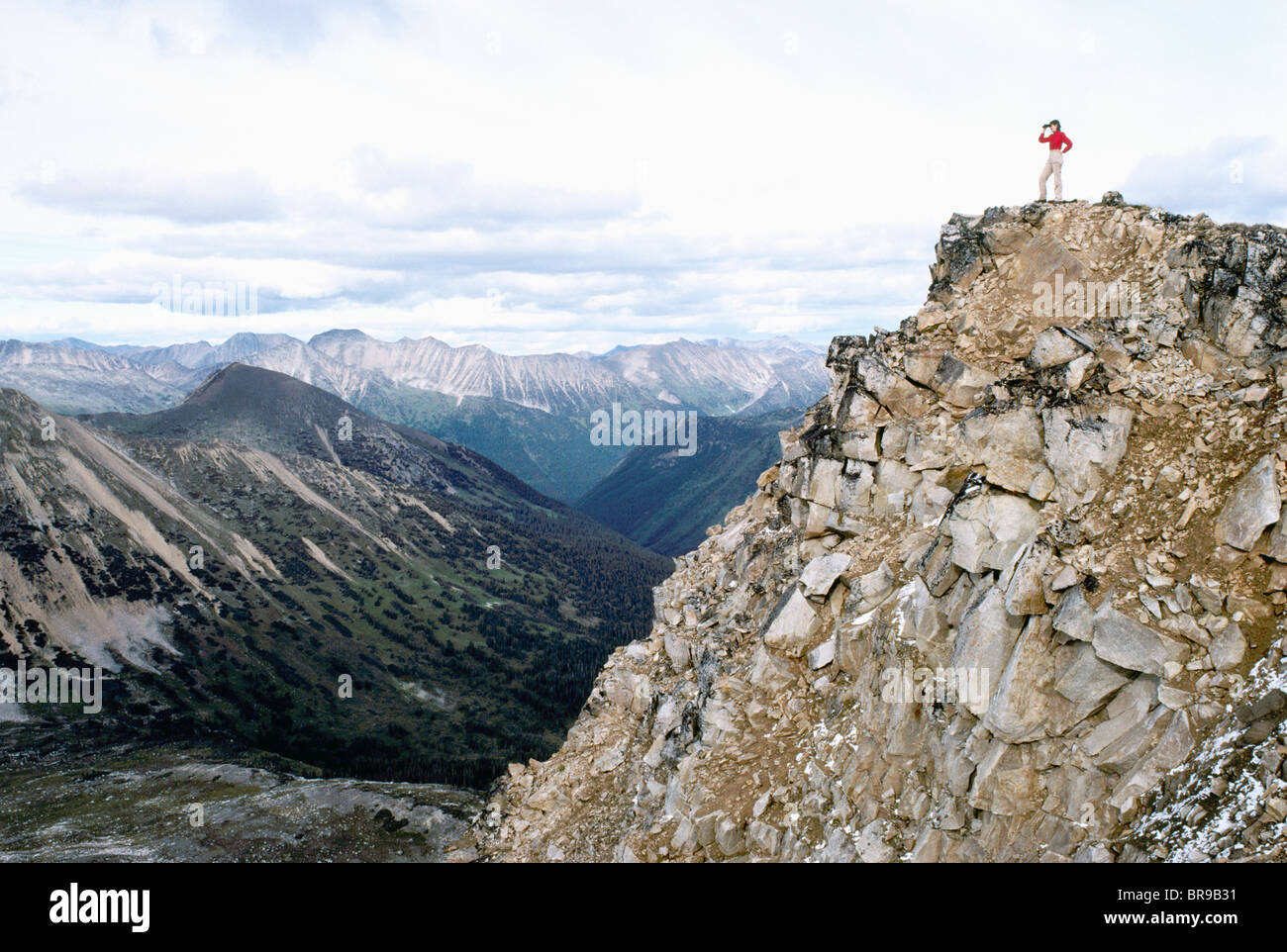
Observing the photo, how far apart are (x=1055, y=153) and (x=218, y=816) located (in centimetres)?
11386

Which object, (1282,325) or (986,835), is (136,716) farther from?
(1282,325)

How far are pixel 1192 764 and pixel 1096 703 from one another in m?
2.96

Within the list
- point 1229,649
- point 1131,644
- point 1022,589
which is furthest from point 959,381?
point 1229,649

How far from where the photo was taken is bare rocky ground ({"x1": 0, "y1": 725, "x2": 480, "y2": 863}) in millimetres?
82500

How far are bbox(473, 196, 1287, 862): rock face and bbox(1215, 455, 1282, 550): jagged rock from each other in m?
0.07

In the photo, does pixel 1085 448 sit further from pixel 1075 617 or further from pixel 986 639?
pixel 986 639

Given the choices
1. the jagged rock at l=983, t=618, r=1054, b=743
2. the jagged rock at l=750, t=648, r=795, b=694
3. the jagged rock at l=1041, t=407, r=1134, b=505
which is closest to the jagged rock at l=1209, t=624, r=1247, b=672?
the jagged rock at l=983, t=618, r=1054, b=743

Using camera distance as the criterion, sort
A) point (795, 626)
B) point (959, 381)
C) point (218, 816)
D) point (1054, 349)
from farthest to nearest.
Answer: point (218, 816), point (795, 626), point (959, 381), point (1054, 349)

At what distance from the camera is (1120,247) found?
33.2 m

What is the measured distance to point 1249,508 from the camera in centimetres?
2222

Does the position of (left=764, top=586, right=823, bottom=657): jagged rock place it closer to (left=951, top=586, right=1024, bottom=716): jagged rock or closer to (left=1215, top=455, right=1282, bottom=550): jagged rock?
(left=951, top=586, right=1024, bottom=716): jagged rock

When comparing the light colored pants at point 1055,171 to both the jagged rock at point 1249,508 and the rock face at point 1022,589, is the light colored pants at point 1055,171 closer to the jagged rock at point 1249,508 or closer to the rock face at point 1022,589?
the rock face at point 1022,589
